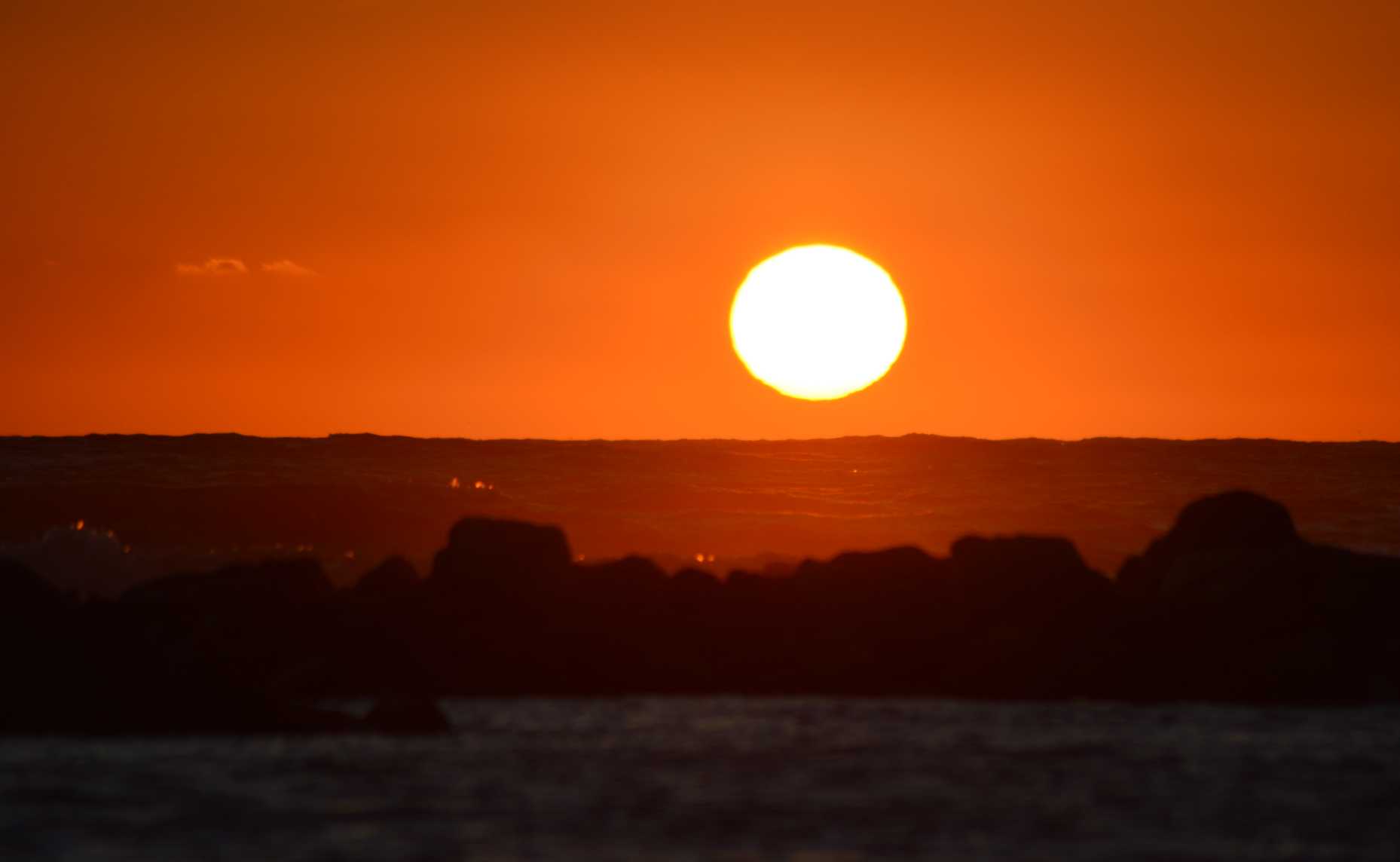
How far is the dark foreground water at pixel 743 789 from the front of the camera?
20703mm

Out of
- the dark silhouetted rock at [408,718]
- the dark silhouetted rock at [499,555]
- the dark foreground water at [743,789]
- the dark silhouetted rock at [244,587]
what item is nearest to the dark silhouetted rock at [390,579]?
the dark silhouetted rock at [499,555]

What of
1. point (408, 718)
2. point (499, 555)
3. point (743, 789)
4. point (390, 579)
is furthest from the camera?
point (390, 579)

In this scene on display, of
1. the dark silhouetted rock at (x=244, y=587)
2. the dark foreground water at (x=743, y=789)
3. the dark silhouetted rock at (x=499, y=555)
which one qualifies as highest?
the dark silhouetted rock at (x=499, y=555)

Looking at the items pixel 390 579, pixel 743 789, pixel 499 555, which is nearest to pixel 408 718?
pixel 743 789

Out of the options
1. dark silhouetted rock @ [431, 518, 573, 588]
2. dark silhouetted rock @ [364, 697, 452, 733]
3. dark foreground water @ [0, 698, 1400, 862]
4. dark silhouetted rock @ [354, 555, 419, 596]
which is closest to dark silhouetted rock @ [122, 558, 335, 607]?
dark silhouetted rock @ [354, 555, 419, 596]

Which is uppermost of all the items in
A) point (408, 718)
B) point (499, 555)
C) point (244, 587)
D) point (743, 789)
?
point (499, 555)

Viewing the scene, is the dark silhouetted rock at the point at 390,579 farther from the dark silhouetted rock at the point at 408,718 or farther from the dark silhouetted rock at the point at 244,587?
the dark silhouetted rock at the point at 408,718

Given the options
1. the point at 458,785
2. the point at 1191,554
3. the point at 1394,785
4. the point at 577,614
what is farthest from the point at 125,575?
the point at 1394,785

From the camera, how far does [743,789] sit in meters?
24.1

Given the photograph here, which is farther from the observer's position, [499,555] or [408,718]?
[499,555]

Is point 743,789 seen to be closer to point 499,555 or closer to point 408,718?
point 408,718

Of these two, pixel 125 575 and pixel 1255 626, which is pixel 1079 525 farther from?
pixel 1255 626

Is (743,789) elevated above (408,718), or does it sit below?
below

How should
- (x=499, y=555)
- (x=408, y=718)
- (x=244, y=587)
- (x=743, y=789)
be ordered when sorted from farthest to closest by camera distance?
(x=499, y=555) < (x=244, y=587) < (x=408, y=718) < (x=743, y=789)
